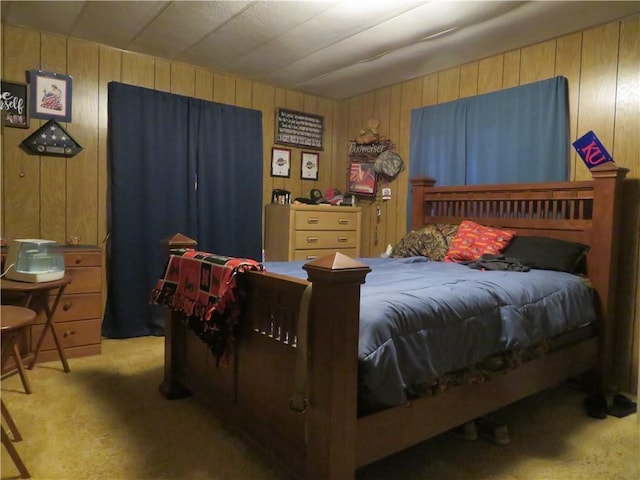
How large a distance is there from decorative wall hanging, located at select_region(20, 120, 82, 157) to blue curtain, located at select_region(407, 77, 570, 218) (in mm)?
2638

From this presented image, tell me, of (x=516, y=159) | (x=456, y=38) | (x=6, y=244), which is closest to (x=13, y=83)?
(x=6, y=244)

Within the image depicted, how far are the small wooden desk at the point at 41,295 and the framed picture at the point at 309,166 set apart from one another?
2.30 metres

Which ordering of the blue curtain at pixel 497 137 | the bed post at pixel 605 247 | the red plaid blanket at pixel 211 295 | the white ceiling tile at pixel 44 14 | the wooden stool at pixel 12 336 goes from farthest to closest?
the blue curtain at pixel 497 137 < the white ceiling tile at pixel 44 14 < the bed post at pixel 605 247 < the red plaid blanket at pixel 211 295 < the wooden stool at pixel 12 336

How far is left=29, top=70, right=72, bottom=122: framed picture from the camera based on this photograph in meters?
2.98

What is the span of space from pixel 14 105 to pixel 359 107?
2.81 metres

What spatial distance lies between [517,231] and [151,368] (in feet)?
8.13

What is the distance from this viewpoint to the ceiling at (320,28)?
2.50m

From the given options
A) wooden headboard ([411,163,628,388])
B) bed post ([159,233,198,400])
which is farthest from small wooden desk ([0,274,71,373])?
wooden headboard ([411,163,628,388])

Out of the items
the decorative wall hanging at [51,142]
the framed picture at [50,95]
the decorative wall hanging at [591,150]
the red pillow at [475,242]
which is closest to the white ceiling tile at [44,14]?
the framed picture at [50,95]

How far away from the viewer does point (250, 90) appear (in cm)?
394

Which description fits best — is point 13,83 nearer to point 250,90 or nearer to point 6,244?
point 6,244

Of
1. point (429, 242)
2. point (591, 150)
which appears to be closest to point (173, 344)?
point (429, 242)

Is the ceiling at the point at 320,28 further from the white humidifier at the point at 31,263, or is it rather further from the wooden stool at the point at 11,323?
the wooden stool at the point at 11,323

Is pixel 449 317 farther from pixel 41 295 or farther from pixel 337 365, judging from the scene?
pixel 41 295
